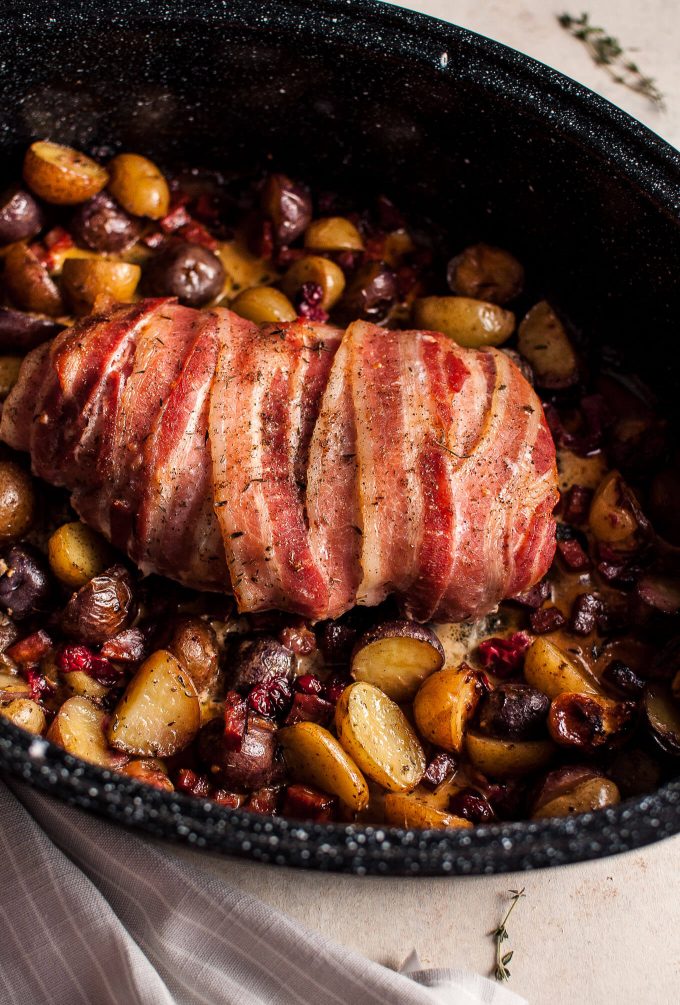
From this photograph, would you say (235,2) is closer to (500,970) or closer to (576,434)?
(576,434)

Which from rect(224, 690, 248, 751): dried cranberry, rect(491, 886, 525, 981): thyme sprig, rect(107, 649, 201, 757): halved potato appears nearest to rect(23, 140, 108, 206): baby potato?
rect(107, 649, 201, 757): halved potato

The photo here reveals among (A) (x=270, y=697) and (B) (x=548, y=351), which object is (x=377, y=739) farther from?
(B) (x=548, y=351)

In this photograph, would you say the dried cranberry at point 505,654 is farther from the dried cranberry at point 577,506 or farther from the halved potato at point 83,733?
the halved potato at point 83,733

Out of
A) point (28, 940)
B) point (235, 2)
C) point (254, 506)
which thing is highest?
point (235, 2)

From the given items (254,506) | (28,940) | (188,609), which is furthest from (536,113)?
(28,940)

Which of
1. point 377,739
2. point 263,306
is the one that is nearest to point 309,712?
point 377,739

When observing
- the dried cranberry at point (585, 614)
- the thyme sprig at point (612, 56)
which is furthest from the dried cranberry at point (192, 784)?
the thyme sprig at point (612, 56)

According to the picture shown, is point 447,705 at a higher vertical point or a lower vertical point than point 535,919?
higher
